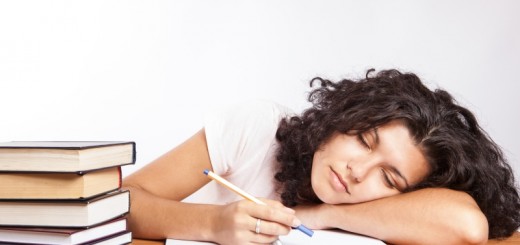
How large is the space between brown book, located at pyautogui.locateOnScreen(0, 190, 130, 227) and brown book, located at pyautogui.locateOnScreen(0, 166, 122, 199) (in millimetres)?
11

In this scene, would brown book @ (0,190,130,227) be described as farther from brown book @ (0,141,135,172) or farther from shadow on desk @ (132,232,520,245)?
shadow on desk @ (132,232,520,245)

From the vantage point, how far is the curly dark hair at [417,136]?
167cm

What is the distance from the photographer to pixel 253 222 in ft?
4.41

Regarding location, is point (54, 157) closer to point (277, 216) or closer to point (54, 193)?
point (54, 193)

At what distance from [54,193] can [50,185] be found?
0.7 inches

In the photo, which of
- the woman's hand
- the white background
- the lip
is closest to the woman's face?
the lip

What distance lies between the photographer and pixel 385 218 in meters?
1.57

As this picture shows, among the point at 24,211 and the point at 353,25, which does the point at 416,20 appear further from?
the point at 24,211

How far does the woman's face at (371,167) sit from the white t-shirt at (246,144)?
0.33 metres

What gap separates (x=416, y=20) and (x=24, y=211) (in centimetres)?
196

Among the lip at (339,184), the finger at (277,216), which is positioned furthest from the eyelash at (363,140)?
the finger at (277,216)

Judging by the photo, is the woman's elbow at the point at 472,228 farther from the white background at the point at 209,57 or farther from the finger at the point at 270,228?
the white background at the point at 209,57

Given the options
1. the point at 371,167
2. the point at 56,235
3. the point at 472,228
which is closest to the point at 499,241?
the point at 472,228

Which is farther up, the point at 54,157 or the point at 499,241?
the point at 54,157
